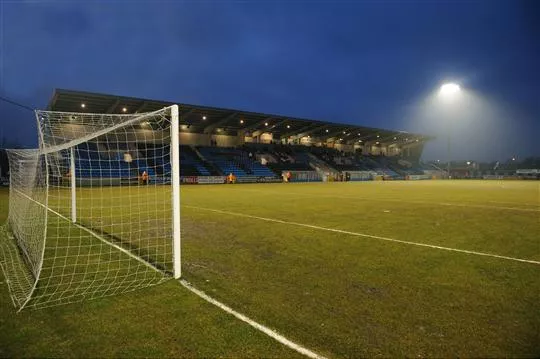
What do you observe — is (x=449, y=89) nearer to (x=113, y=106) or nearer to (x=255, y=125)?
(x=255, y=125)

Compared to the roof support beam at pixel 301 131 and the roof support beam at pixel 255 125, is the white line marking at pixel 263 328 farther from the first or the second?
the roof support beam at pixel 301 131

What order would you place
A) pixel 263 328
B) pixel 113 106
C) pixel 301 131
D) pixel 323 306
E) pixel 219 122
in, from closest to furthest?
pixel 263 328, pixel 323 306, pixel 113 106, pixel 219 122, pixel 301 131

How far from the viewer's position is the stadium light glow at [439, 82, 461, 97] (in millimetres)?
37719

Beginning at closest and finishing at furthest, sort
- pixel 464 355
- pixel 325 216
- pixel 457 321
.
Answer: pixel 464 355
pixel 457 321
pixel 325 216

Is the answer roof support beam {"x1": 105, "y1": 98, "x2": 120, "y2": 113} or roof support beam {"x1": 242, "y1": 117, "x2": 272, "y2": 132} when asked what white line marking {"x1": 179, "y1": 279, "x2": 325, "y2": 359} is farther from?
roof support beam {"x1": 242, "y1": 117, "x2": 272, "y2": 132}

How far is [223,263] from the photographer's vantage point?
600 cm

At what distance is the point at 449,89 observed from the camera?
37812 millimetres

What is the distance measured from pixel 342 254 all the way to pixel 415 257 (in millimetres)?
1275

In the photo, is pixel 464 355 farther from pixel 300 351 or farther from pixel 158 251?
pixel 158 251

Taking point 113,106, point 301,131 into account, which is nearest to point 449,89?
point 301,131

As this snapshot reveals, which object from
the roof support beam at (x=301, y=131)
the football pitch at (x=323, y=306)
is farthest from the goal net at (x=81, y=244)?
the roof support beam at (x=301, y=131)

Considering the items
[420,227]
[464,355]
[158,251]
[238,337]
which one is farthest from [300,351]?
[420,227]

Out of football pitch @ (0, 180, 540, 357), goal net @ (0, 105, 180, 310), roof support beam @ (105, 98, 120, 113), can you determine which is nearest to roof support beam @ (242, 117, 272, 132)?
roof support beam @ (105, 98, 120, 113)

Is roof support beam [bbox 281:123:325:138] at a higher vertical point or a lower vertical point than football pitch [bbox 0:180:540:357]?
higher
